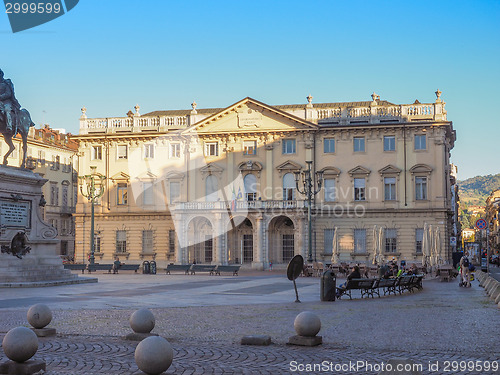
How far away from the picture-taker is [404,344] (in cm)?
1188

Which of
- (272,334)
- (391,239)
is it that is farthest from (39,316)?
(391,239)

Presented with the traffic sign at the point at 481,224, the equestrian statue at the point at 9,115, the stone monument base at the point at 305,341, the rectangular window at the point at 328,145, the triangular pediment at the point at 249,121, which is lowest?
the stone monument base at the point at 305,341

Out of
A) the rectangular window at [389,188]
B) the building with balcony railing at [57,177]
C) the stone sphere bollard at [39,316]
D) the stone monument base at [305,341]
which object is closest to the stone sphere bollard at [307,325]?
the stone monument base at [305,341]

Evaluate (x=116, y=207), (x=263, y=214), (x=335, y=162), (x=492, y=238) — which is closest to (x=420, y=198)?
(x=335, y=162)

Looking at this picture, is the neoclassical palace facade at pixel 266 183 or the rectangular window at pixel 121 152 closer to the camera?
the neoclassical palace facade at pixel 266 183

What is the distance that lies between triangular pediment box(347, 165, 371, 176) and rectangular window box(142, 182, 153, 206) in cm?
1906

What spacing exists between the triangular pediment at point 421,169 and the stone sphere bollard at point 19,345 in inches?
2027

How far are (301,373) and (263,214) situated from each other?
47.9 meters

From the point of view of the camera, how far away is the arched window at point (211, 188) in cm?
6147

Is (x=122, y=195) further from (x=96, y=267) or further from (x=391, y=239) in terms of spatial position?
(x=391, y=239)

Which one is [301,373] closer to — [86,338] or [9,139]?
[86,338]

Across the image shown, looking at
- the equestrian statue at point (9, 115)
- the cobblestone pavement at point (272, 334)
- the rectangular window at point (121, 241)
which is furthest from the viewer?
the rectangular window at point (121, 241)

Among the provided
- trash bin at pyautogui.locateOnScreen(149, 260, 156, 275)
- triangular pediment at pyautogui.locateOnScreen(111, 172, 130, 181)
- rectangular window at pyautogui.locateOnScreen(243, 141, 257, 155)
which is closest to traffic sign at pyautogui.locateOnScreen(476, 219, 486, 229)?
trash bin at pyautogui.locateOnScreen(149, 260, 156, 275)

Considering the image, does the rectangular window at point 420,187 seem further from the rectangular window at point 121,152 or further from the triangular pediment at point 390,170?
the rectangular window at point 121,152
